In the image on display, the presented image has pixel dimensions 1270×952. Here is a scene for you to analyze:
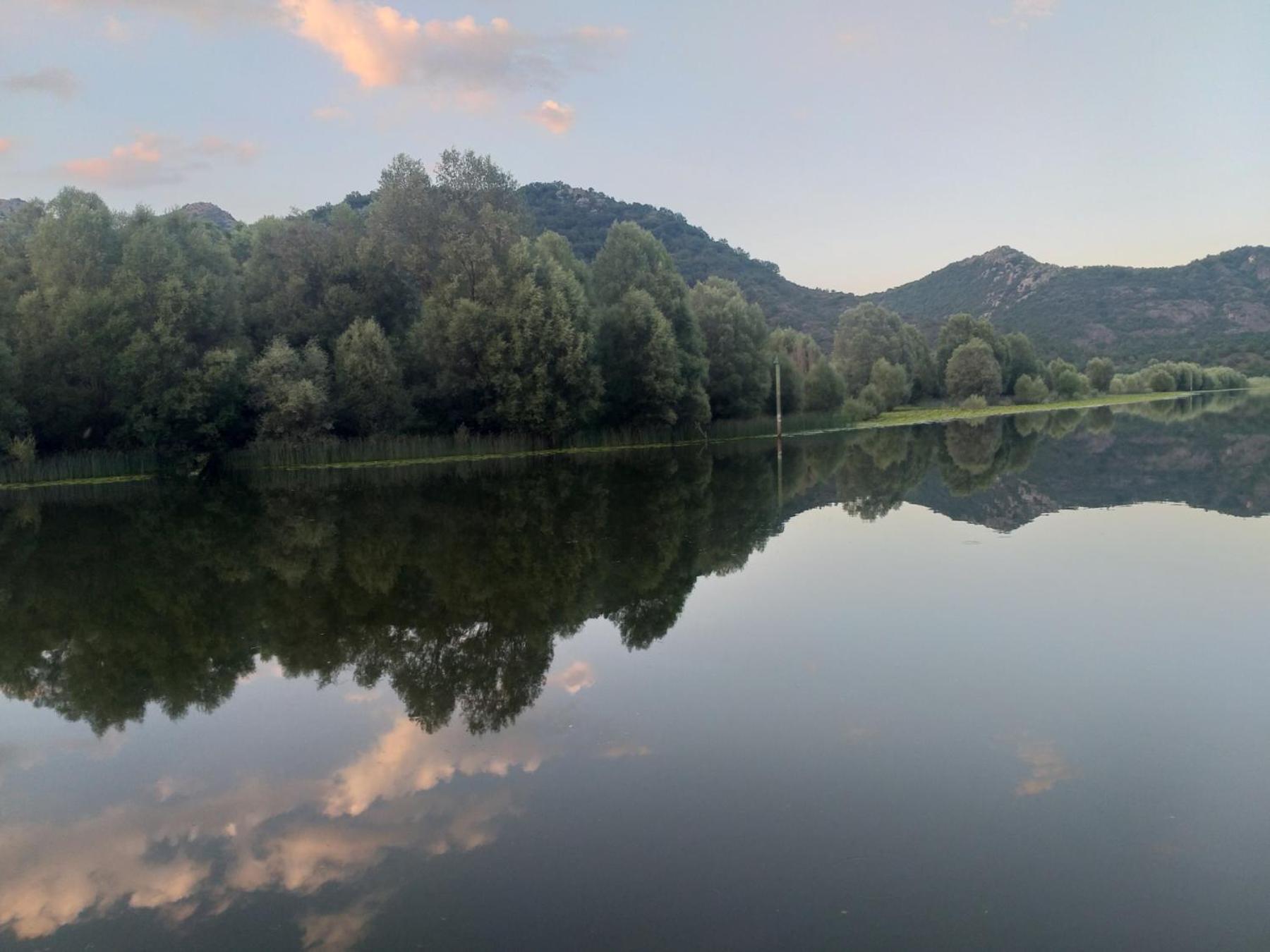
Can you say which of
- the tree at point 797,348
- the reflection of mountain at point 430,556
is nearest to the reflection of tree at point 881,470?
the reflection of mountain at point 430,556

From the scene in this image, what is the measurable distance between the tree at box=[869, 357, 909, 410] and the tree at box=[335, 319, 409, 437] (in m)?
51.3

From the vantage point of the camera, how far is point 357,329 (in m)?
43.9

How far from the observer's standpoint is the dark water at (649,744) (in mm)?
5219

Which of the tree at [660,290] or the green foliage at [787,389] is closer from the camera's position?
the tree at [660,290]

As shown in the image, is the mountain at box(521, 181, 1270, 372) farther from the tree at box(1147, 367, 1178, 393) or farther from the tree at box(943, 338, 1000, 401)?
the tree at box(943, 338, 1000, 401)

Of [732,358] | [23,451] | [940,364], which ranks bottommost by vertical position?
[23,451]

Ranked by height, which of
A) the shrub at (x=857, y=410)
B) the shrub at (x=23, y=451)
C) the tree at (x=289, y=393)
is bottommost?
the shrub at (x=857, y=410)

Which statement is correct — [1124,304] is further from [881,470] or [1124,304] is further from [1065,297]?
[881,470]

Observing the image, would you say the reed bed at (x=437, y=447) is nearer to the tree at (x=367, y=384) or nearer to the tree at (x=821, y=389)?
the tree at (x=367, y=384)

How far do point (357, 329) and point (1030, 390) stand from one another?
74.8 metres

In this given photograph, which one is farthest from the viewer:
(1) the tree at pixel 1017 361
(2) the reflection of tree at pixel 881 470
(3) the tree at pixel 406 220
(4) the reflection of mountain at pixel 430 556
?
(1) the tree at pixel 1017 361

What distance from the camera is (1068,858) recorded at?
5.55m

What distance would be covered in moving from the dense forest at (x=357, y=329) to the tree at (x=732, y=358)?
14cm

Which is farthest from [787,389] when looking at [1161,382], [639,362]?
[1161,382]
